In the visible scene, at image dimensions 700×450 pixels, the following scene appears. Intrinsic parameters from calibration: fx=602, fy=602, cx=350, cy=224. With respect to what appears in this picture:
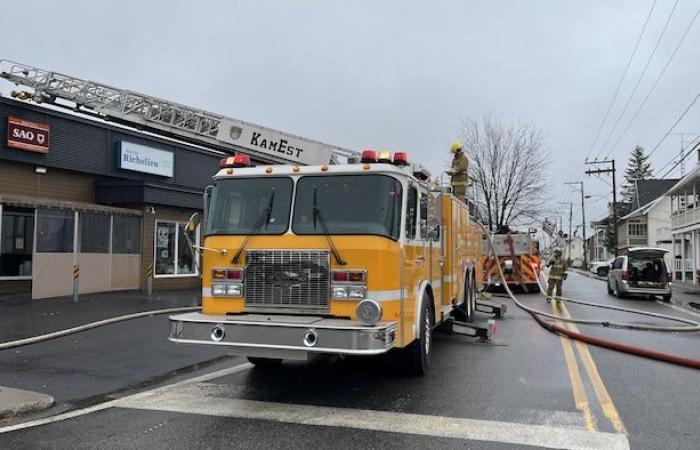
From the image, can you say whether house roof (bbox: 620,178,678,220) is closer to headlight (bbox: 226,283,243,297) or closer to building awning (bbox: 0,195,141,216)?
building awning (bbox: 0,195,141,216)

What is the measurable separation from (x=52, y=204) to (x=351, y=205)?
12.4 metres

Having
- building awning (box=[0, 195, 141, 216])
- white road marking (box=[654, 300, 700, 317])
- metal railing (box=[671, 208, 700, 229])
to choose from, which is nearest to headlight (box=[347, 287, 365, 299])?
building awning (box=[0, 195, 141, 216])

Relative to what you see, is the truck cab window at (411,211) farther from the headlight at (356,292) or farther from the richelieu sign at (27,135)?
the richelieu sign at (27,135)

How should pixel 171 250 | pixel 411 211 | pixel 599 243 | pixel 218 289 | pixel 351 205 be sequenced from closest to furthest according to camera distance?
pixel 351 205 → pixel 218 289 → pixel 411 211 → pixel 171 250 → pixel 599 243

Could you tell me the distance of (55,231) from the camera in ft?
54.2

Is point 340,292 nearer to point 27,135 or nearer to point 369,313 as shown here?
point 369,313

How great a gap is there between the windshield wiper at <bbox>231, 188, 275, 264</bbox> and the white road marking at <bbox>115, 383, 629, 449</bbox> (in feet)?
5.19

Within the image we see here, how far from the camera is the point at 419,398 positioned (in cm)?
662

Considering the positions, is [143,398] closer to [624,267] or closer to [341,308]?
[341,308]

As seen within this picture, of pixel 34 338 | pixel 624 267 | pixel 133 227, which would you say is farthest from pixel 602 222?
pixel 34 338

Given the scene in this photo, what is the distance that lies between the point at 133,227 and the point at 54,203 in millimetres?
3372

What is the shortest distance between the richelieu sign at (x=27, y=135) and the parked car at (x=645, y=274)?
19862 mm

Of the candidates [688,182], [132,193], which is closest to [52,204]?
[132,193]

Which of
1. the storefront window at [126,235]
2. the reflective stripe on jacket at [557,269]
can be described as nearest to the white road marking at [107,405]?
the storefront window at [126,235]
